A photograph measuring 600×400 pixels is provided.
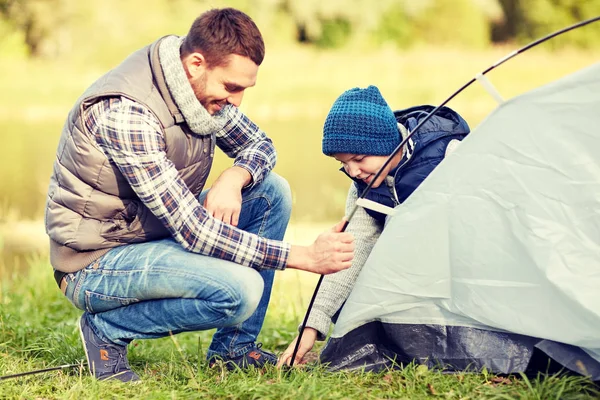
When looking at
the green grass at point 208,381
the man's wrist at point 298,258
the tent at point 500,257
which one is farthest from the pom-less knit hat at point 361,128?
the green grass at point 208,381

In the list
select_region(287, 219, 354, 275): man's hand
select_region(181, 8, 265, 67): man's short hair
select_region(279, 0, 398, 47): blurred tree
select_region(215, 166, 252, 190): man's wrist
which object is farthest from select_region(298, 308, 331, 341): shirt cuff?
select_region(279, 0, 398, 47): blurred tree

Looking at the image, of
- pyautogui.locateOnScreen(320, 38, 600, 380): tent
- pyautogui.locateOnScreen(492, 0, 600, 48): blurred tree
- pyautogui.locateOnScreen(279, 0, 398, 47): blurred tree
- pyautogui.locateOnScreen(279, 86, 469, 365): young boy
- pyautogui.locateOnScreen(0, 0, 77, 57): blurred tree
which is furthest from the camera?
pyautogui.locateOnScreen(492, 0, 600, 48): blurred tree

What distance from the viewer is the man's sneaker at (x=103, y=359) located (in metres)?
2.63

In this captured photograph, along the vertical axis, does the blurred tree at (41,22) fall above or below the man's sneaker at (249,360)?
above

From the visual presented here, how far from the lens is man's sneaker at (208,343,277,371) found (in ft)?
9.14

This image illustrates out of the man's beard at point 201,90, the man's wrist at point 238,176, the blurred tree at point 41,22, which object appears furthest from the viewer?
the blurred tree at point 41,22

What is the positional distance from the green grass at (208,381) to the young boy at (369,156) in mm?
248

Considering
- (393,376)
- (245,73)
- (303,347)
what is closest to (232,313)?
(303,347)

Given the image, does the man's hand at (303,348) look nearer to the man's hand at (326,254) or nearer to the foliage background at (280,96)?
the foliage background at (280,96)

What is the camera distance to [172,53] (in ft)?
8.49

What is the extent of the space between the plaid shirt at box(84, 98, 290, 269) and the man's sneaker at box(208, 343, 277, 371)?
41 centimetres

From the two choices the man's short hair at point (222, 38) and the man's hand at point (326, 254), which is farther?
the man's short hair at point (222, 38)

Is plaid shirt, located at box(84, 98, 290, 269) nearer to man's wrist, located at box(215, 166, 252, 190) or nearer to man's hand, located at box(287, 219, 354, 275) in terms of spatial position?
man's hand, located at box(287, 219, 354, 275)

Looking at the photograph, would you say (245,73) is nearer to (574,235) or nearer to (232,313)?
(232,313)
